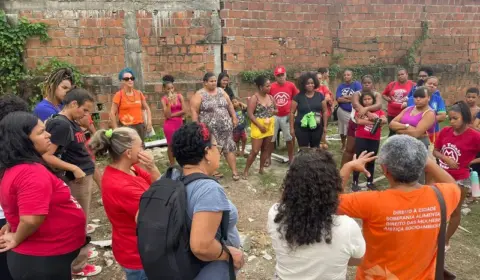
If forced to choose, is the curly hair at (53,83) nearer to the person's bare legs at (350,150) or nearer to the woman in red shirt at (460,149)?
the person's bare legs at (350,150)

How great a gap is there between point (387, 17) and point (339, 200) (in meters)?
9.28

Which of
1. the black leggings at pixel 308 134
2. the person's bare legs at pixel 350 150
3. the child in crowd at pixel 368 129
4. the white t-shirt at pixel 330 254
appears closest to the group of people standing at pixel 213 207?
the white t-shirt at pixel 330 254

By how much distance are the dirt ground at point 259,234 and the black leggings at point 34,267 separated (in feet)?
4.58

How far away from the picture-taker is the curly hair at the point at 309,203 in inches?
74.8

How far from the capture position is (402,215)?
2031 mm

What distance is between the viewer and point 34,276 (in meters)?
2.31

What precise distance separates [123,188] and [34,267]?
2.33 ft

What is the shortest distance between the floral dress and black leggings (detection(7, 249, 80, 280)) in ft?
11.2

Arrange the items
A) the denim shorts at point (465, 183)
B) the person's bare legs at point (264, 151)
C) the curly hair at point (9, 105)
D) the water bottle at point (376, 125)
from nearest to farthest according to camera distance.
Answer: the curly hair at point (9, 105)
the denim shorts at point (465, 183)
the water bottle at point (376, 125)
the person's bare legs at point (264, 151)

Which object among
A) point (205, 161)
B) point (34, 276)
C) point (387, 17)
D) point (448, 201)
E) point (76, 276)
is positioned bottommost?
point (76, 276)

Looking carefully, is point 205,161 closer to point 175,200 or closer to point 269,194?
point 175,200

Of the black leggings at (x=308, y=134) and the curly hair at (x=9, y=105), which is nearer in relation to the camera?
the curly hair at (x=9, y=105)

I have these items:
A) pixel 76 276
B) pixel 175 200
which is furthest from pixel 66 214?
pixel 76 276

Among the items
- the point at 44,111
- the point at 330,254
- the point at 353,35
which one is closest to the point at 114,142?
the point at 330,254
